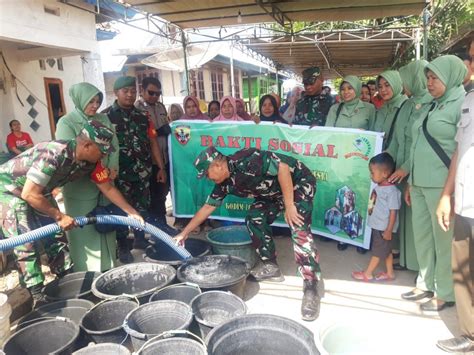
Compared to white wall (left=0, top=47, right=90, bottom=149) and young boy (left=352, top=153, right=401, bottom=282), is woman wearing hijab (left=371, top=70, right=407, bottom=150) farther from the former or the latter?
white wall (left=0, top=47, right=90, bottom=149)

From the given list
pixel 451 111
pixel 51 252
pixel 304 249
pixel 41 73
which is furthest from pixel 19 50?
pixel 451 111

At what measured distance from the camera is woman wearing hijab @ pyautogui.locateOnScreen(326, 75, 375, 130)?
3689 millimetres

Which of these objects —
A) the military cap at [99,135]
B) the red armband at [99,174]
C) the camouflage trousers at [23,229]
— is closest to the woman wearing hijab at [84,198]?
the red armband at [99,174]

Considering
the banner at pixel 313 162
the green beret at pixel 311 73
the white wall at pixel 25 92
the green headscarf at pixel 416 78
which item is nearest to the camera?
the green headscarf at pixel 416 78

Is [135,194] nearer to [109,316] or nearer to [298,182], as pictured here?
[109,316]

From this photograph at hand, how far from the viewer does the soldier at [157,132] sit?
4348mm

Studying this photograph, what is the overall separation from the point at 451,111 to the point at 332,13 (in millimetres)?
3610

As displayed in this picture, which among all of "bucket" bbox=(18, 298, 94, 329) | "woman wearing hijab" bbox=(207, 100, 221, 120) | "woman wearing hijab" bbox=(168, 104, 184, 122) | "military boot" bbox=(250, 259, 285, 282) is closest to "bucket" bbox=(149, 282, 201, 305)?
"bucket" bbox=(18, 298, 94, 329)

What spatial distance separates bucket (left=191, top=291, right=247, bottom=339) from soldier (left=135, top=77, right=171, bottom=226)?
1.90 m

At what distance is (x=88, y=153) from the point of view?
2.67m

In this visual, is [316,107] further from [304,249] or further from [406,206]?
[304,249]

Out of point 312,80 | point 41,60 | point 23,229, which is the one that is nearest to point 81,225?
point 23,229

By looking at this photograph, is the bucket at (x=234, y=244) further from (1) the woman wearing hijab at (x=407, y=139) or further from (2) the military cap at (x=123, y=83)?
(2) the military cap at (x=123, y=83)

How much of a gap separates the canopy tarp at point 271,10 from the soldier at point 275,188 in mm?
2860
